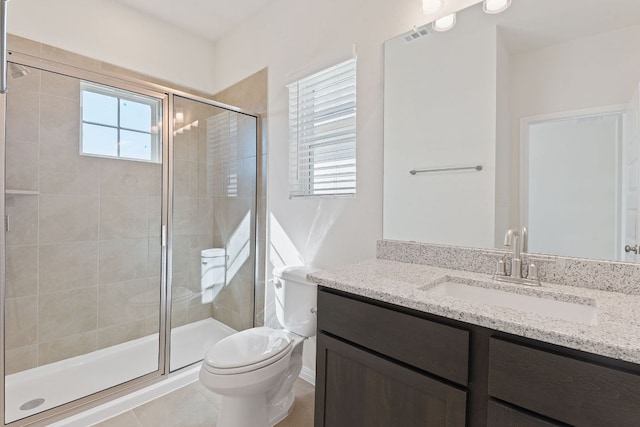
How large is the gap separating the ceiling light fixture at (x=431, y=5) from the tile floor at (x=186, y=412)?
215cm

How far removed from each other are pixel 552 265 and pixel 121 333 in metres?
2.73

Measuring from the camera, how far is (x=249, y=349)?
1.52 m

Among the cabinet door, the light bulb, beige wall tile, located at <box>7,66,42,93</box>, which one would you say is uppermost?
the light bulb

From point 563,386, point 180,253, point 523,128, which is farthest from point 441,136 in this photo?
point 180,253

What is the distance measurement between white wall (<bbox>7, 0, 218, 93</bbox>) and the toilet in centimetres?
197

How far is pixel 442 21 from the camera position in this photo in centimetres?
142

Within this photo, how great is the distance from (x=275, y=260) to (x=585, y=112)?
1.86 m

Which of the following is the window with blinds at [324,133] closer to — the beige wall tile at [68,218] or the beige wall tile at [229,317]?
the beige wall tile at [229,317]

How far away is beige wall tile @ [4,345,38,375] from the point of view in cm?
185

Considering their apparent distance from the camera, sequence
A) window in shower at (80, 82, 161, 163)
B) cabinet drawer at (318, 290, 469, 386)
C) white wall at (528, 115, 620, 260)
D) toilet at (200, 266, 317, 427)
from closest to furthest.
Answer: cabinet drawer at (318, 290, 469, 386) < white wall at (528, 115, 620, 260) < toilet at (200, 266, 317, 427) < window in shower at (80, 82, 161, 163)

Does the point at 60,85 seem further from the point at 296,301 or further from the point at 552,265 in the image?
the point at 552,265

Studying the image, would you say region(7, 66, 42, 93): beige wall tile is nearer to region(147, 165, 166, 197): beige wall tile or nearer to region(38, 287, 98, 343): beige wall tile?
region(147, 165, 166, 197): beige wall tile

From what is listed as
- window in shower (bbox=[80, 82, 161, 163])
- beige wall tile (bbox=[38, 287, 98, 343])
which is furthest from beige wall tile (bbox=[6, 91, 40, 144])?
beige wall tile (bbox=[38, 287, 98, 343])

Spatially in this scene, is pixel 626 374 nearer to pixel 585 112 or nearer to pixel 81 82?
pixel 585 112
